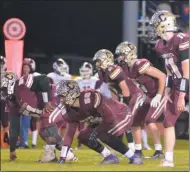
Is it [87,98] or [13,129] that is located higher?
[87,98]

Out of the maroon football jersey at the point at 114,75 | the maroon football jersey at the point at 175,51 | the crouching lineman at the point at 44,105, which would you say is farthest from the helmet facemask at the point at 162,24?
the crouching lineman at the point at 44,105

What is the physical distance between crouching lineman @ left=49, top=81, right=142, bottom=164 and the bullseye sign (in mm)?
5248

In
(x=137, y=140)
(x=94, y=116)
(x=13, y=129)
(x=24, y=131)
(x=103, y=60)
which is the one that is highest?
(x=103, y=60)

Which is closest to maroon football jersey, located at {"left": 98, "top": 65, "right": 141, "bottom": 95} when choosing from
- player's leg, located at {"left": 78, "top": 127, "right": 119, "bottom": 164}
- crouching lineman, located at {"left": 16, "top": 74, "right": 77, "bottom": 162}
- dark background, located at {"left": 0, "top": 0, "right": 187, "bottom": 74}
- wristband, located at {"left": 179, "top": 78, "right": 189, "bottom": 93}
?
crouching lineman, located at {"left": 16, "top": 74, "right": 77, "bottom": 162}

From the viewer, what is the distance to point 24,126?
16.2m

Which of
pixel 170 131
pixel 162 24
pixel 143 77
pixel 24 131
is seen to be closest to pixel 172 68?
pixel 162 24

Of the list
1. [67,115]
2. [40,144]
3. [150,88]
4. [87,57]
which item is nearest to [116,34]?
[87,57]

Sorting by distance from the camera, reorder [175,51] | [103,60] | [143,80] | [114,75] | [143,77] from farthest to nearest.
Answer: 1. [143,80]
2. [143,77]
3. [103,60]
4. [114,75]
5. [175,51]

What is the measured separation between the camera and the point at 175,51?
408 inches

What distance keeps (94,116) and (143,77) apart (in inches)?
74.2

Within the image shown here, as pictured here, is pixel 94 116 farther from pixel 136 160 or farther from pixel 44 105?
pixel 44 105

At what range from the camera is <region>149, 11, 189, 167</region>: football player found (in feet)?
33.6

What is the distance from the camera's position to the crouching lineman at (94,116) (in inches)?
415

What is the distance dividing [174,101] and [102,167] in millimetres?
1227
